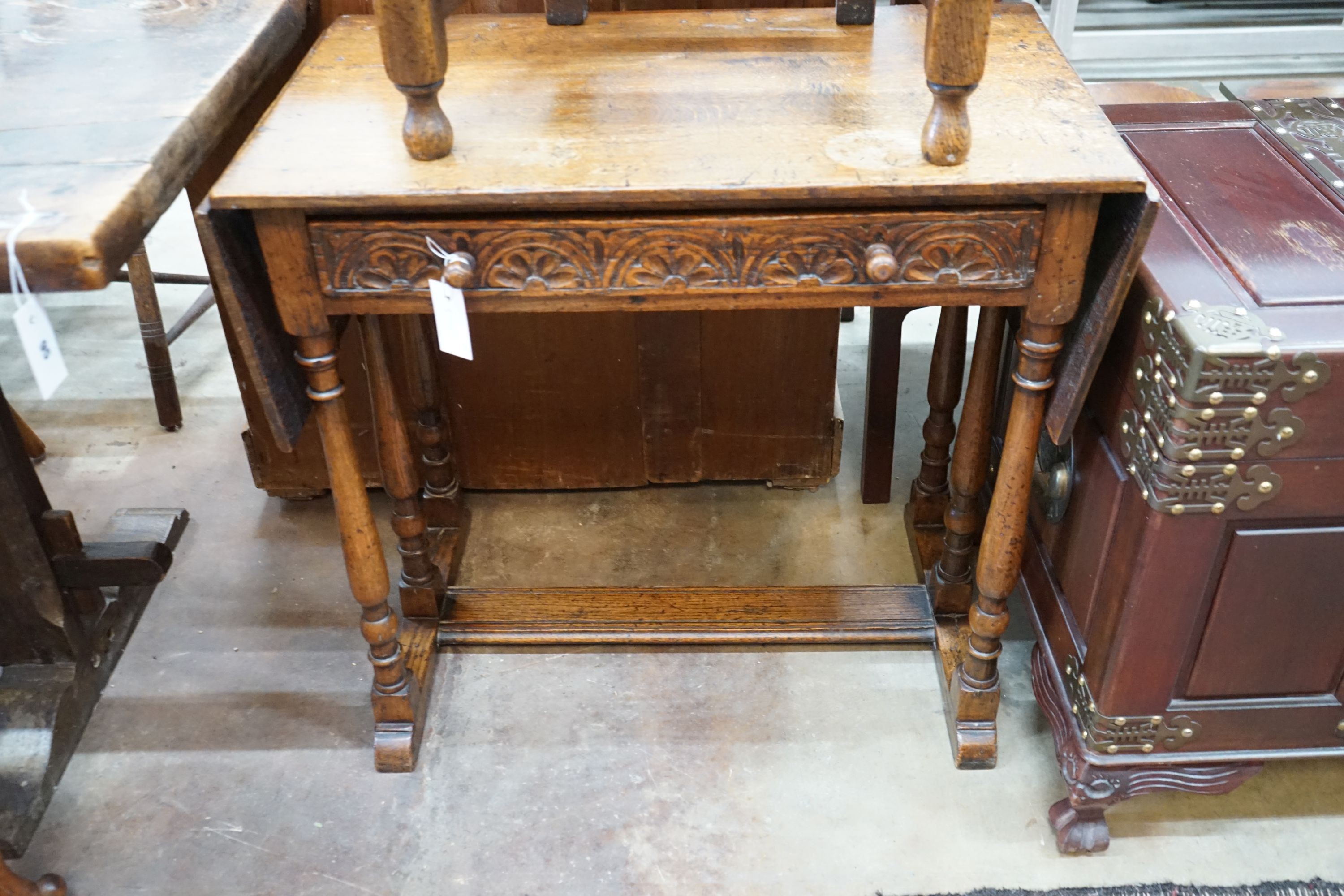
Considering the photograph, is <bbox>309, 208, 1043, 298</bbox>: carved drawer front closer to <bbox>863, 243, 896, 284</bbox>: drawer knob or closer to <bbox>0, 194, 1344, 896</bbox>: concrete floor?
<bbox>863, 243, 896, 284</bbox>: drawer knob

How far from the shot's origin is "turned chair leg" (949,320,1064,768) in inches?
51.3

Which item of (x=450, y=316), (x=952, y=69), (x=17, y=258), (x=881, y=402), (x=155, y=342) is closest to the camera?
(x=17, y=258)

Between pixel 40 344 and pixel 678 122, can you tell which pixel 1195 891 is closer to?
pixel 678 122

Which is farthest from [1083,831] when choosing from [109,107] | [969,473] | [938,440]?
[109,107]

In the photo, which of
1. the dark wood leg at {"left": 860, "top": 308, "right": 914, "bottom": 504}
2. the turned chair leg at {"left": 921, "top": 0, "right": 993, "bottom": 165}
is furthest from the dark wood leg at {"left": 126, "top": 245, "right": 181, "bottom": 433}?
the turned chair leg at {"left": 921, "top": 0, "right": 993, "bottom": 165}

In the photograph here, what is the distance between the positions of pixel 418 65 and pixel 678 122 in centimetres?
30

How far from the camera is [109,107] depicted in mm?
1272

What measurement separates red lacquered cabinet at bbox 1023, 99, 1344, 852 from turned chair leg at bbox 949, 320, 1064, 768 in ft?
0.25

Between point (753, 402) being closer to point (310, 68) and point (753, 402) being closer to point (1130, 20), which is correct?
point (310, 68)

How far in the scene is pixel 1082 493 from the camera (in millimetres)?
1430

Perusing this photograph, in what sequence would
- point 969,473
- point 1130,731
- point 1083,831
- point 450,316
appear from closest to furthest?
point 450,316 < point 1130,731 < point 1083,831 < point 969,473

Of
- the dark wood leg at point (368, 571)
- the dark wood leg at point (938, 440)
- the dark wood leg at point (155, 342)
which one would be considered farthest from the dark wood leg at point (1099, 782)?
the dark wood leg at point (155, 342)

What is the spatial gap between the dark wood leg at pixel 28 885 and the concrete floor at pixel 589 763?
0.06 m

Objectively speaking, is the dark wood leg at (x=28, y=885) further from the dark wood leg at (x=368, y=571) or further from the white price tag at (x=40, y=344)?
the white price tag at (x=40, y=344)
